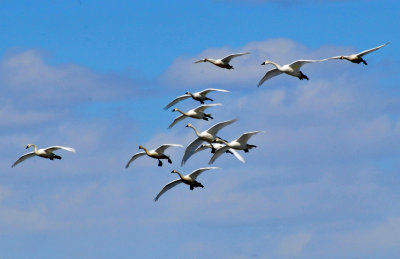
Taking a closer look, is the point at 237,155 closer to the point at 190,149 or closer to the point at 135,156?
the point at 190,149

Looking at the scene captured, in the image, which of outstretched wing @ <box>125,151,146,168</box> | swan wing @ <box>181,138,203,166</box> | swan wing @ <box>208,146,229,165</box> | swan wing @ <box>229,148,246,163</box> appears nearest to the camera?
swan wing @ <box>229,148,246,163</box>

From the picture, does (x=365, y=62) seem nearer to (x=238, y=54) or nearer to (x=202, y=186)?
(x=238, y=54)

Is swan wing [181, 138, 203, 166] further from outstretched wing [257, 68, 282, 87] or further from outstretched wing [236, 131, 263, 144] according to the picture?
outstretched wing [257, 68, 282, 87]

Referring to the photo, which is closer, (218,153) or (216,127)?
(216,127)

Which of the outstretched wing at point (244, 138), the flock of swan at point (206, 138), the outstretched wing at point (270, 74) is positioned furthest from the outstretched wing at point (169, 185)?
the outstretched wing at point (270, 74)

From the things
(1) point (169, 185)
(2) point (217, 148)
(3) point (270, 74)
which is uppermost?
(3) point (270, 74)

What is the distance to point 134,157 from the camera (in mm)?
105688

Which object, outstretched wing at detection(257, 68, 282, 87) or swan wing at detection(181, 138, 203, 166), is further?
swan wing at detection(181, 138, 203, 166)

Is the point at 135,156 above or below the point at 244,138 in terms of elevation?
above

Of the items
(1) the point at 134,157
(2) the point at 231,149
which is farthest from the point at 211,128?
(1) the point at 134,157

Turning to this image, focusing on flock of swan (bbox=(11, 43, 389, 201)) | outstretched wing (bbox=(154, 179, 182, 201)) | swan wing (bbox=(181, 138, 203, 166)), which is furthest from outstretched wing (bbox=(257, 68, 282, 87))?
outstretched wing (bbox=(154, 179, 182, 201))

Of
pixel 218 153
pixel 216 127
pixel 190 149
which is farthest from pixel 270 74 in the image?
pixel 190 149

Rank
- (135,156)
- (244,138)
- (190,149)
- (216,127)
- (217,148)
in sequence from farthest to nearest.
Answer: (135,156), (217,148), (190,149), (216,127), (244,138)

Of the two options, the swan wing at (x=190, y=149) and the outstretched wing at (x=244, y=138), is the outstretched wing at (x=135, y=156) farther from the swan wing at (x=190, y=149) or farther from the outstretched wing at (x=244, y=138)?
the outstretched wing at (x=244, y=138)
